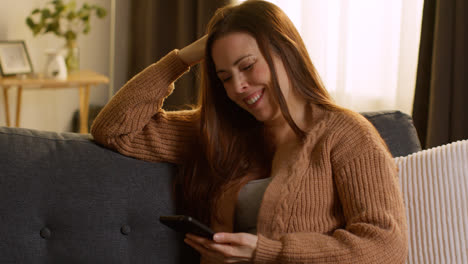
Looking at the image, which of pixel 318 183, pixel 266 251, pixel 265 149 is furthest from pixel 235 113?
pixel 266 251

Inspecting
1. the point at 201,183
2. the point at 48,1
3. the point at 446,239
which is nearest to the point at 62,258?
the point at 201,183

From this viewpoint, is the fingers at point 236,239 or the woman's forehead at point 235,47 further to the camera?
the woman's forehead at point 235,47

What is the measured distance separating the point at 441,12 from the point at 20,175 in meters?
2.18

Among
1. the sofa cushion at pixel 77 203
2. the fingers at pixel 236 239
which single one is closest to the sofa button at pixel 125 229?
the sofa cushion at pixel 77 203

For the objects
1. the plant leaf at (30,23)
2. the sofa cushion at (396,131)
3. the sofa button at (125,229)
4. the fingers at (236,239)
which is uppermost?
the plant leaf at (30,23)

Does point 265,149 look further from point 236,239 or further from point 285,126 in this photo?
point 236,239

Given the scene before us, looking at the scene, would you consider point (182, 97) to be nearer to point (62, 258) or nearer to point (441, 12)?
point (441, 12)

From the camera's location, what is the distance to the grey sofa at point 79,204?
1347 millimetres

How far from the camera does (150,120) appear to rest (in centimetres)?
160

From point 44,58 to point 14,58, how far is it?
0.58 metres

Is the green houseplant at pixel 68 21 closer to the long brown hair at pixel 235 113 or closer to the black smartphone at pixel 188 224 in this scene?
the long brown hair at pixel 235 113

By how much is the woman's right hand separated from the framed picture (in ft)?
6.47

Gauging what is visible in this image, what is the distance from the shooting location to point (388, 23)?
10.3 ft

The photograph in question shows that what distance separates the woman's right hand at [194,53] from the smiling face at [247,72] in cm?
13
